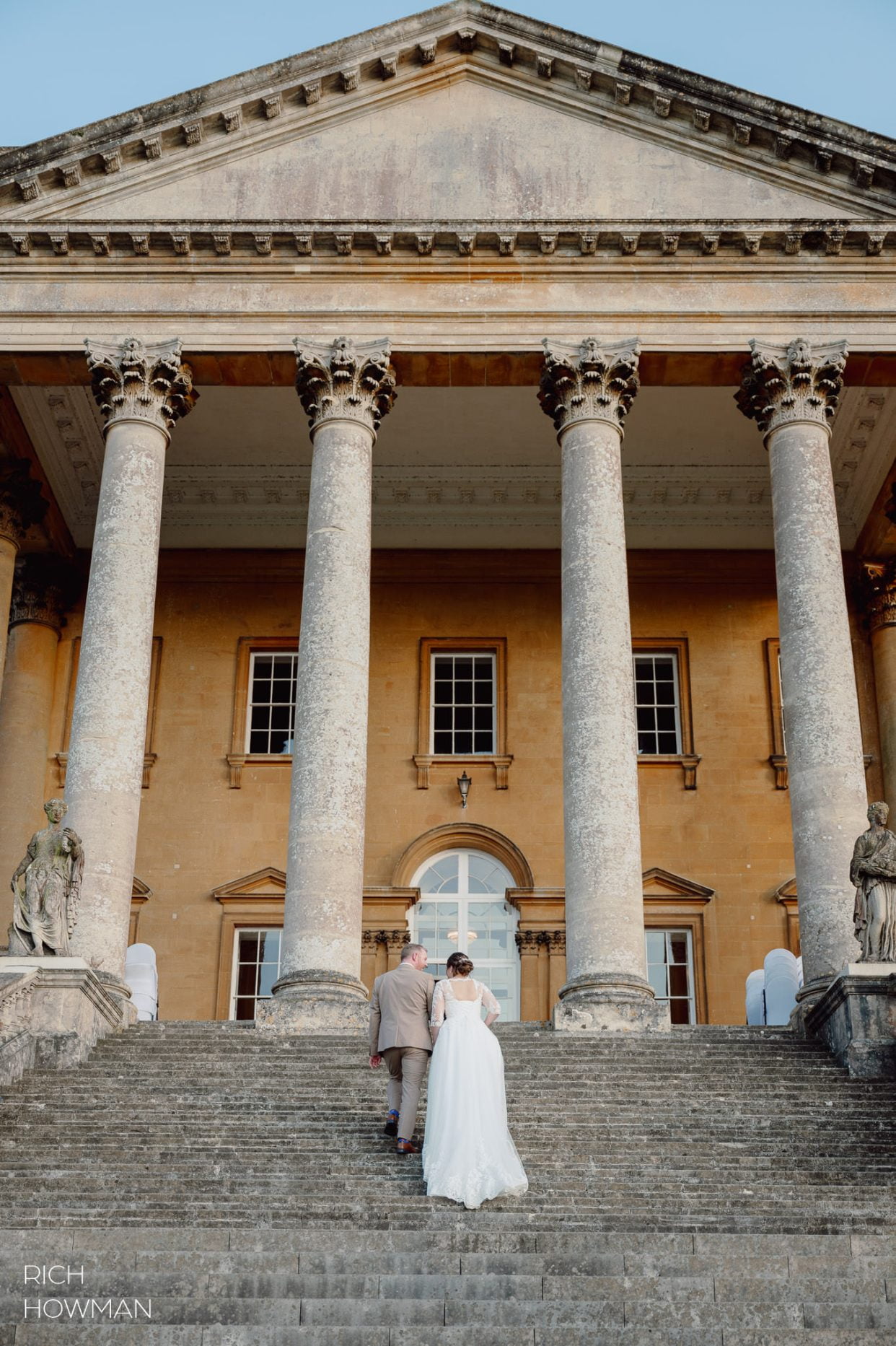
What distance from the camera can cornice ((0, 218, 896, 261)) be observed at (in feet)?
73.6

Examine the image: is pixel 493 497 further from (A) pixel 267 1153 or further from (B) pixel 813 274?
(A) pixel 267 1153

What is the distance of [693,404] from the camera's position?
25.4 meters

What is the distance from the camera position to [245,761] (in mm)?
27703

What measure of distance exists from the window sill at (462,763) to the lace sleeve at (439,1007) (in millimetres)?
14772

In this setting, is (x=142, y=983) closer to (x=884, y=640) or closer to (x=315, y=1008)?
(x=315, y=1008)

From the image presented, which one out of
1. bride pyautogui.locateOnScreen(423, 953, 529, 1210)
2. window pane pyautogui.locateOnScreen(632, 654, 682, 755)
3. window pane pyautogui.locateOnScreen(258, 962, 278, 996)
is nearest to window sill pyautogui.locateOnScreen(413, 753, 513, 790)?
window pane pyautogui.locateOnScreen(632, 654, 682, 755)

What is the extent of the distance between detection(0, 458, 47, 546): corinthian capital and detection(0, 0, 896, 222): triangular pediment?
164 inches

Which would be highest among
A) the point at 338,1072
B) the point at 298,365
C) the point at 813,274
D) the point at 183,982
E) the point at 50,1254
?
the point at 813,274

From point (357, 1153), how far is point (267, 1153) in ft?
2.53

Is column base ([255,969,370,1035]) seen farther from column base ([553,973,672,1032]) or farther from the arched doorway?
the arched doorway

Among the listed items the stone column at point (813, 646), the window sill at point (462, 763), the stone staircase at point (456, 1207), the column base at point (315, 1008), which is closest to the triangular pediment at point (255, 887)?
the window sill at point (462, 763)

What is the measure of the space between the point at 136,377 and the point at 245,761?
788 cm

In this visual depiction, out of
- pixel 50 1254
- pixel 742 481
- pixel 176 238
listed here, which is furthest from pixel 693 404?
pixel 50 1254

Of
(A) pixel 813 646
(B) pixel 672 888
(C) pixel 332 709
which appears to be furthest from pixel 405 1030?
(B) pixel 672 888
